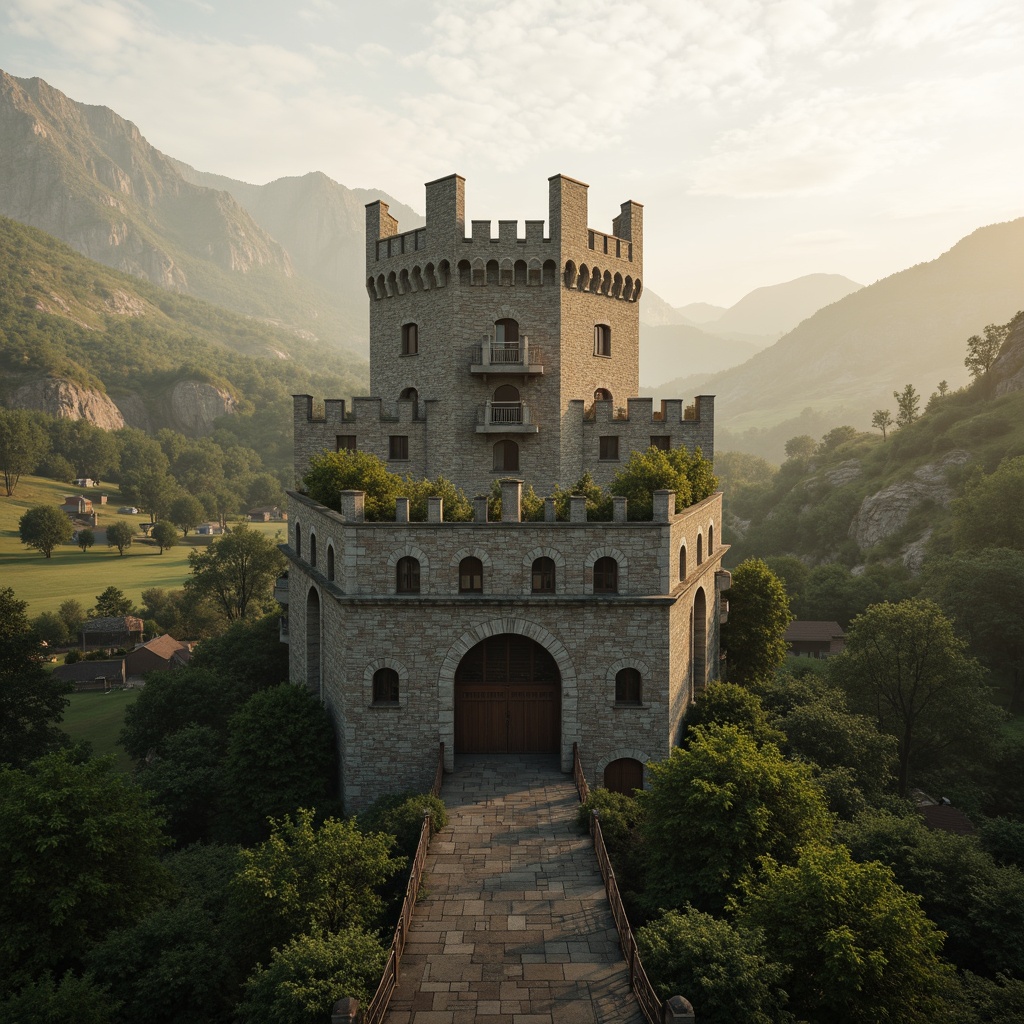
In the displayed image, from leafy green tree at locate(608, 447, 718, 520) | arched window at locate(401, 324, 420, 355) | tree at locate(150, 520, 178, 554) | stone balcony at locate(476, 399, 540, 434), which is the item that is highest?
arched window at locate(401, 324, 420, 355)

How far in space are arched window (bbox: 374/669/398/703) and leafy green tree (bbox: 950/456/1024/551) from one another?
57.5m

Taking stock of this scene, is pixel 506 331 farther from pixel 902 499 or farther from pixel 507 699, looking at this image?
pixel 902 499

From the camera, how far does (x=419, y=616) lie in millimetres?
29234

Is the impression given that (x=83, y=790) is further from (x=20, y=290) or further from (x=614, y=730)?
(x=20, y=290)

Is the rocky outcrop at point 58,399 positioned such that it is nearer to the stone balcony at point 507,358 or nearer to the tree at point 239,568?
the tree at point 239,568

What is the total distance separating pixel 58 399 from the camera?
16625cm

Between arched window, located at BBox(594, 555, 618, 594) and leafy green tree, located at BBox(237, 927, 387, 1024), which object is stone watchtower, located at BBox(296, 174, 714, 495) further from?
leafy green tree, located at BBox(237, 927, 387, 1024)

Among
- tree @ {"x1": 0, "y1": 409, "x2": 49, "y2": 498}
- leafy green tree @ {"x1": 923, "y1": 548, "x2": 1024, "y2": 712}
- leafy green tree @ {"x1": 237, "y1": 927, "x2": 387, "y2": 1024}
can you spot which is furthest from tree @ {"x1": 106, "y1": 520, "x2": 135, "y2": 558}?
leafy green tree @ {"x1": 237, "y1": 927, "x2": 387, "y2": 1024}

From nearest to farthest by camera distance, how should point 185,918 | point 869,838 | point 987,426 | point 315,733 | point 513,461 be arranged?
point 185,918
point 869,838
point 315,733
point 513,461
point 987,426

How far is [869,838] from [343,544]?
70.8 ft

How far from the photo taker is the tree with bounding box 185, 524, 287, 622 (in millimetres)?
80662

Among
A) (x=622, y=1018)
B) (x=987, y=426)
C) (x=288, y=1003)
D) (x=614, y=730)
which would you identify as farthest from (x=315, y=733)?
(x=987, y=426)

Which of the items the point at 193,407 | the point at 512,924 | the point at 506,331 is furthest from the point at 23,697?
the point at 193,407

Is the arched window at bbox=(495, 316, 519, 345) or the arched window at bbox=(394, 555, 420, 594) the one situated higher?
the arched window at bbox=(495, 316, 519, 345)
